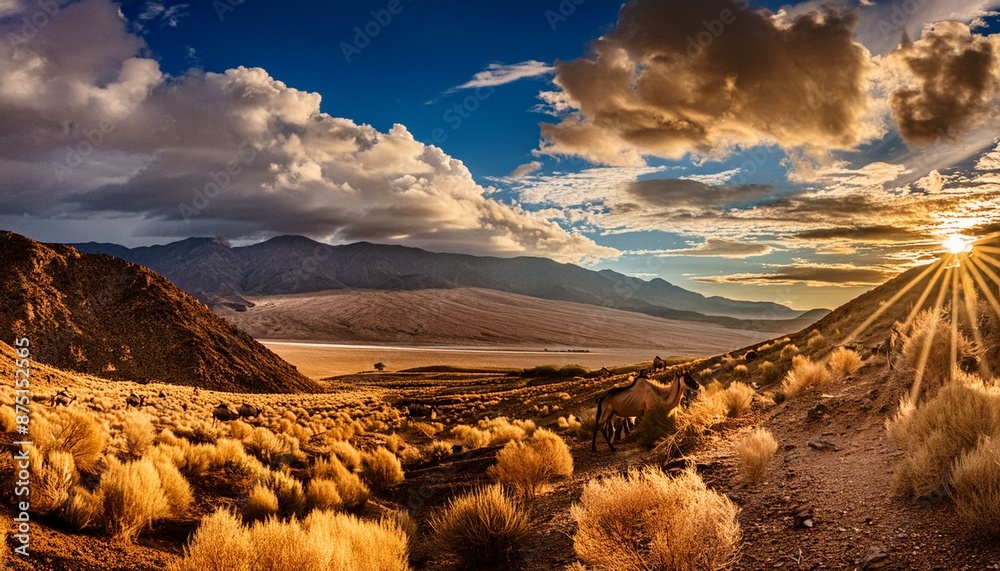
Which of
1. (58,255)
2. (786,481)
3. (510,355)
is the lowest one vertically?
(510,355)

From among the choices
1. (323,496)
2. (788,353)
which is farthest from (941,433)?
(788,353)

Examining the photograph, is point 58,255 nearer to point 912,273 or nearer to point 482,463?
point 482,463

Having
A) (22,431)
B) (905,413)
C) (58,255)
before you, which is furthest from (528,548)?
(58,255)

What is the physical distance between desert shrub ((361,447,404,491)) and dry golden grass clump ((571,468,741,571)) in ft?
23.8

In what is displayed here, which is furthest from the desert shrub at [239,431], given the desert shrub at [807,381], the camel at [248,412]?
the desert shrub at [807,381]

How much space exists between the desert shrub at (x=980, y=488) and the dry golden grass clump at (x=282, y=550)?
4937mm

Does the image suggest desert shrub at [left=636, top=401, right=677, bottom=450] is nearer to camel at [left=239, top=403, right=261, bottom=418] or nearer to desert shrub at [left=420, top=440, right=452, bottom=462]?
desert shrub at [left=420, top=440, right=452, bottom=462]

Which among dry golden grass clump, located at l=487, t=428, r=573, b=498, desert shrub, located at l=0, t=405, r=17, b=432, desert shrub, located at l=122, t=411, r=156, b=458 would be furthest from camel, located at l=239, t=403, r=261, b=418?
dry golden grass clump, located at l=487, t=428, r=573, b=498

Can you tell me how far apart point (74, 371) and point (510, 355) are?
105547 millimetres

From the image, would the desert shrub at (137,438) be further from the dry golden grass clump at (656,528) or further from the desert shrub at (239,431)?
the dry golden grass clump at (656,528)

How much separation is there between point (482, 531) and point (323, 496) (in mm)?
4062

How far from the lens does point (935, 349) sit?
8688 millimetres

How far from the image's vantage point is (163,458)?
8961mm

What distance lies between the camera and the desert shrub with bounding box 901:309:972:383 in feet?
27.5
